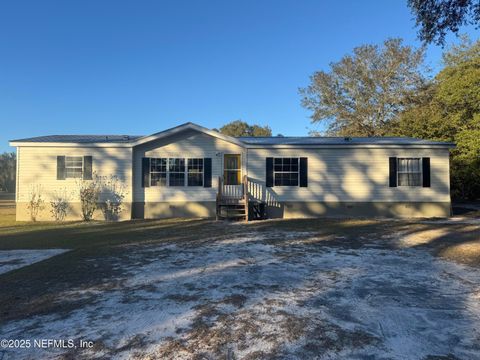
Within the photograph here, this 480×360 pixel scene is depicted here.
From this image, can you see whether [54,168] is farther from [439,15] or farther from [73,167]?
[439,15]

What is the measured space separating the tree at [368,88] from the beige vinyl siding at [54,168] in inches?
815

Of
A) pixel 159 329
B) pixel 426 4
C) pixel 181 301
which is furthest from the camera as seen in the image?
pixel 426 4

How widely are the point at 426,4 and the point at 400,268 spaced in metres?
6.32

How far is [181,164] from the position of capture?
13.8 meters

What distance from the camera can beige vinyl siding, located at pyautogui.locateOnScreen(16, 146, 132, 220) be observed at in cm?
1356

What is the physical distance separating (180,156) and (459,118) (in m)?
16.9

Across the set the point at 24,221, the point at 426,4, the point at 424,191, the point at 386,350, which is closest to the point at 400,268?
the point at 386,350

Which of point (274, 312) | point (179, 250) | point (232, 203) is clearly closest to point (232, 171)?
point (232, 203)

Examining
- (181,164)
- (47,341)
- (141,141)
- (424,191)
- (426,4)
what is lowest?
(47,341)

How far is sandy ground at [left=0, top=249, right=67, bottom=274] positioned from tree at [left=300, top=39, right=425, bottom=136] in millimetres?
25558

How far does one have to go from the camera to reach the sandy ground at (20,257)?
6.08 m

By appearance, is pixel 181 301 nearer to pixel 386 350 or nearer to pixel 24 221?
pixel 386 350

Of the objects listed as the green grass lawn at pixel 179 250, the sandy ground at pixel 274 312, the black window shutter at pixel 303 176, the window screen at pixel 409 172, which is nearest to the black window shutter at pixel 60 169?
the green grass lawn at pixel 179 250

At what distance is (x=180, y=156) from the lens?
13.8 m
